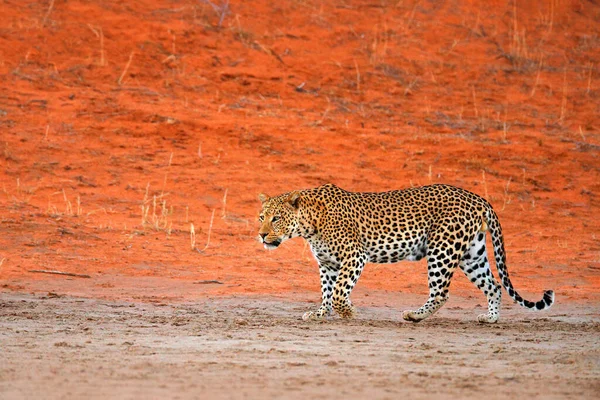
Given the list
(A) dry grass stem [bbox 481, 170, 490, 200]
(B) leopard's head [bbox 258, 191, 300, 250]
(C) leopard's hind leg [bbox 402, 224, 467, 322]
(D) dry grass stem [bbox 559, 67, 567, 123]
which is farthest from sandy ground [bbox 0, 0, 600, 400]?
Answer: (B) leopard's head [bbox 258, 191, 300, 250]

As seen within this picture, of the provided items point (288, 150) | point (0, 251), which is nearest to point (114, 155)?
point (288, 150)

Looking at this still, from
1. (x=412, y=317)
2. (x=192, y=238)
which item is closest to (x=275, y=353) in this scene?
(x=412, y=317)

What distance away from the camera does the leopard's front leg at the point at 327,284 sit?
11555mm

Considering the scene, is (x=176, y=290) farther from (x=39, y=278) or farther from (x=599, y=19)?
(x=599, y=19)

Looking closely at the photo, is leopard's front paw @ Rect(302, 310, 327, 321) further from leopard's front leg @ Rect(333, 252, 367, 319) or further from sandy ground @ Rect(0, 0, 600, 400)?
sandy ground @ Rect(0, 0, 600, 400)

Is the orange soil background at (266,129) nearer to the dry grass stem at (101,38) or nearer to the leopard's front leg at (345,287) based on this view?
the dry grass stem at (101,38)

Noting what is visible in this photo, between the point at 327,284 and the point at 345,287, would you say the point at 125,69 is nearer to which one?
the point at 327,284

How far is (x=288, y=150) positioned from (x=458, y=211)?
9827 mm

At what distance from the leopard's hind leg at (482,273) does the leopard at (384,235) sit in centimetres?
1

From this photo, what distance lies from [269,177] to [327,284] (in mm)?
8396

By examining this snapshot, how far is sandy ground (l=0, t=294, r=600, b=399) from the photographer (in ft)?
24.4

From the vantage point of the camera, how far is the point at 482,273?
12102 mm

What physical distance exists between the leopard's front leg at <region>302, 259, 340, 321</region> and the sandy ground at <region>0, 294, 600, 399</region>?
198 mm

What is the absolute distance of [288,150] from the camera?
21391mm
